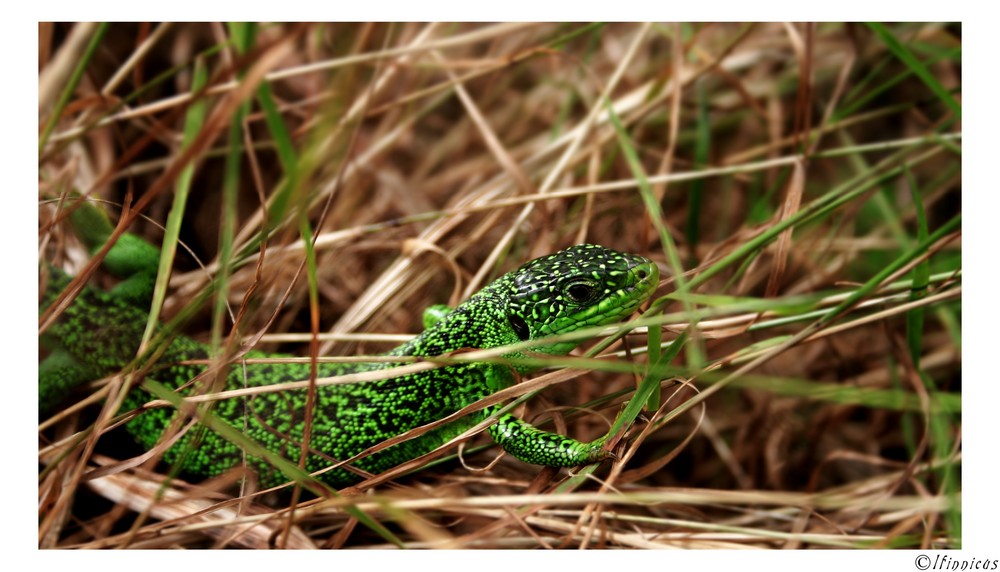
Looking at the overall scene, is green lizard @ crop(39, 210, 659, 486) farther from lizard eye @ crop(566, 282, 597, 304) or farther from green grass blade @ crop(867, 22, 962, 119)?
green grass blade @ crop(867, 22, 962, 119)

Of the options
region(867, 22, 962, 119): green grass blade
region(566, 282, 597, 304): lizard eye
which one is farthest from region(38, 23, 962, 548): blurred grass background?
region(566, 282, 597, 304): lizard eye

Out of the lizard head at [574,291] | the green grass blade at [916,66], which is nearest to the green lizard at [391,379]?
the lizard head at [574,291]

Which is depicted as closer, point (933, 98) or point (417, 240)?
point (417, 240)

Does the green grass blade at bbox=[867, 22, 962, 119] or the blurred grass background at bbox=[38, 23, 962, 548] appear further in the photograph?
the green grass blade at bbox=[867, 22, 962, 119]

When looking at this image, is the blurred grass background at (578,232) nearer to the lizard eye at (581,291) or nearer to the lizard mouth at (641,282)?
the lizard mouth at (641,282)

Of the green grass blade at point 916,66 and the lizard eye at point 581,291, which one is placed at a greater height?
the green grass blade at point 916,66

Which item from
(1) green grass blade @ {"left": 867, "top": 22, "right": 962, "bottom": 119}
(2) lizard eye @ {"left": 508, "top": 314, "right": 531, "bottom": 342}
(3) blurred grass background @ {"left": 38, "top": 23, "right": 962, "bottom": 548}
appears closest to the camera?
(3) blurred grass background @ {"left": 38, "top": 23, "right": 962, "bottom": 548}
